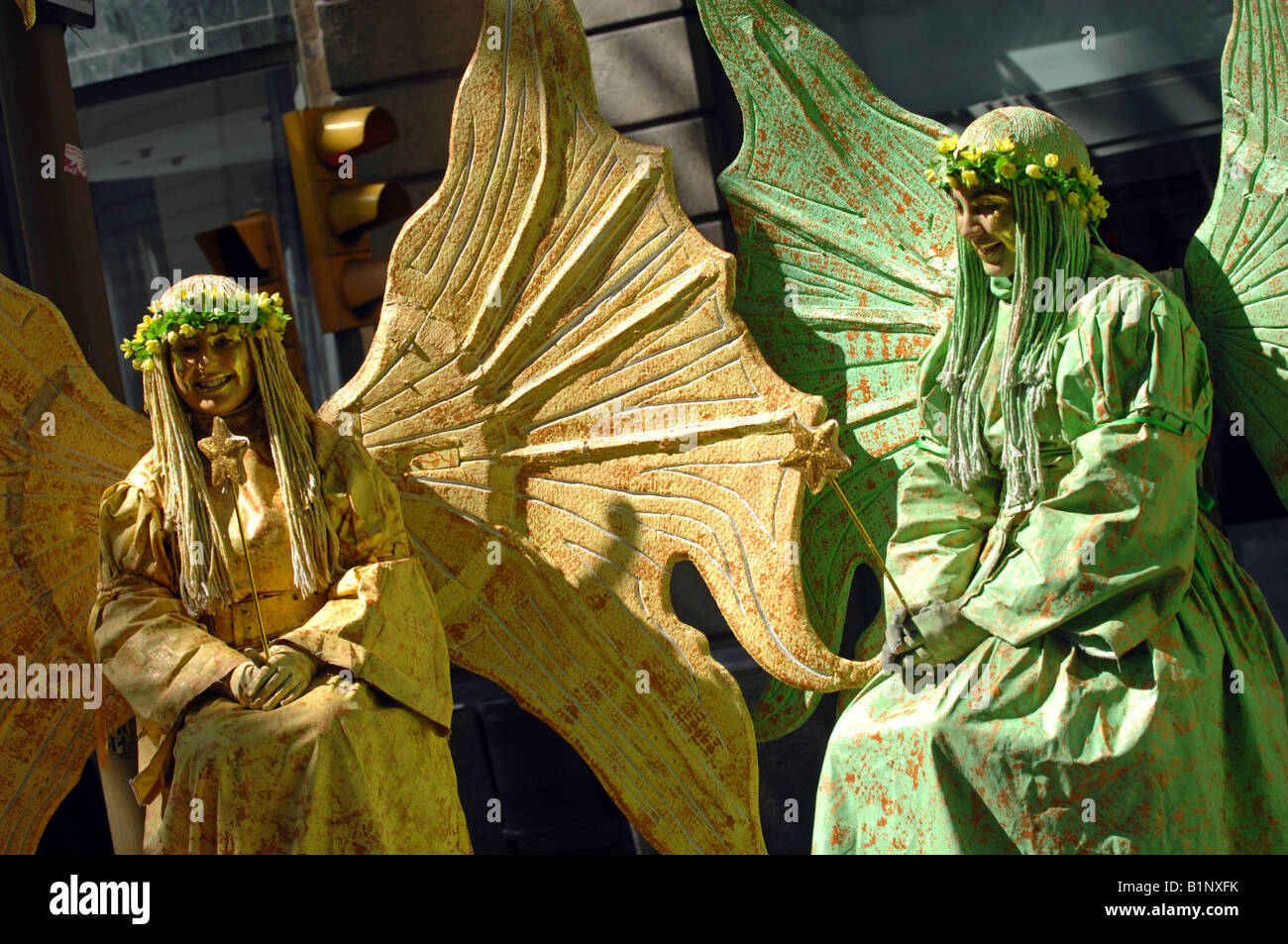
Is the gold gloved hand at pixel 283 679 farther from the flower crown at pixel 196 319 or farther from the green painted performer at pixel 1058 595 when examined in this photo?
the green painted performer at pixel 1058 595

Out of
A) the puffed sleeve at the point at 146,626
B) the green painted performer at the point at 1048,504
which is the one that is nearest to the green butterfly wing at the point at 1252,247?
the green painted performer at the point at 1048,504

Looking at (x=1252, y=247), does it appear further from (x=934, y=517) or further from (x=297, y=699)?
(x=297, y=699)

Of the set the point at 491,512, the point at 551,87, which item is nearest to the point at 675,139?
the point at 551,87

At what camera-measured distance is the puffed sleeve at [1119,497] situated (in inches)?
159

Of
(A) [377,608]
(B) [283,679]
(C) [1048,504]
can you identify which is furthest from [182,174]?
(C) [1048,504]

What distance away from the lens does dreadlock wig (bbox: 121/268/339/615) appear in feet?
14.6

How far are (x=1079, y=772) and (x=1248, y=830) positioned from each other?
1.29 ft

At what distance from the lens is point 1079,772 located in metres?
3.99

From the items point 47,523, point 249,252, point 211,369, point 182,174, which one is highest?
point 182,174

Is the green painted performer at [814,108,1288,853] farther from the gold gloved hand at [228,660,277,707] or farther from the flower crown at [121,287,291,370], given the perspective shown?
the flower crown at [121,287,291,370]

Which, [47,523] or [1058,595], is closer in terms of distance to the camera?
[1058,595]

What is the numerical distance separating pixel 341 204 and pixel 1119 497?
2.56 meters

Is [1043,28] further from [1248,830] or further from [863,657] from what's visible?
[1248,830]

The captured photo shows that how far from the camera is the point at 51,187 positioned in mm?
5270
